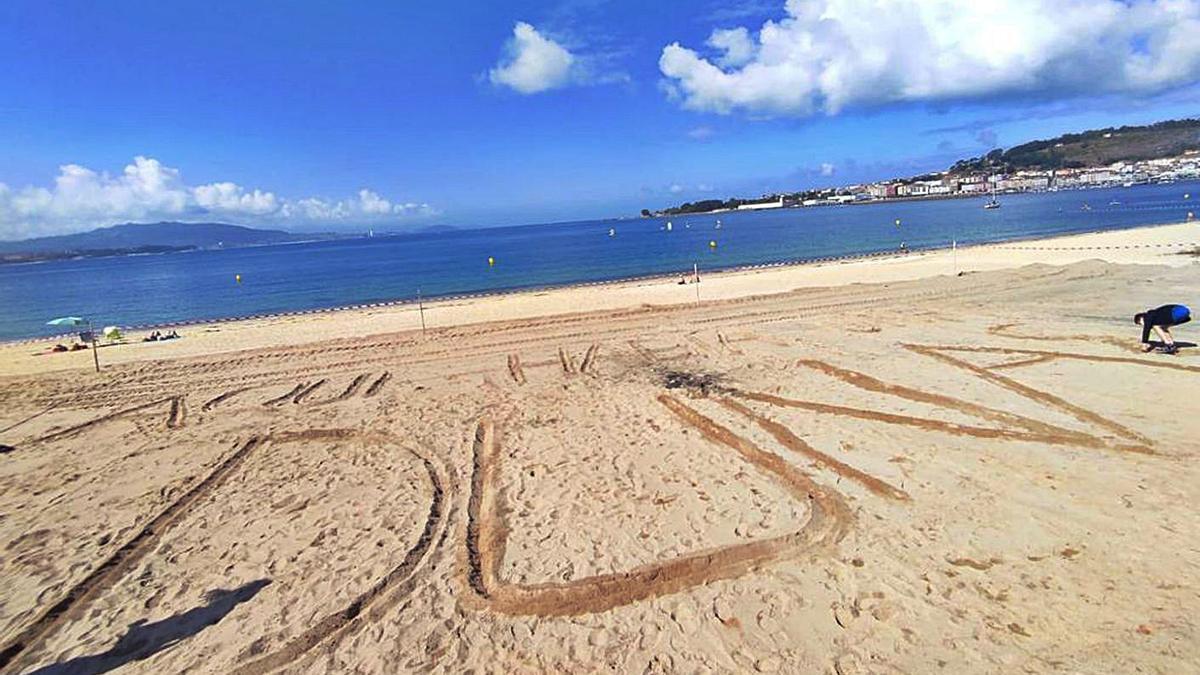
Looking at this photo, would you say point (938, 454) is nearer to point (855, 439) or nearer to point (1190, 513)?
point (855, 439)

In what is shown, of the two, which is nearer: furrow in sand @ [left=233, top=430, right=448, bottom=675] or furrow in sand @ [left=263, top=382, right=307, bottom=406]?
furrow in sand @ [left=233, top=430, right=448, bottom=675]

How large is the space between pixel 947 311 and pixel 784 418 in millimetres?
11527

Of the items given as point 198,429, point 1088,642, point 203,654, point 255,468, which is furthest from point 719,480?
point 198,429

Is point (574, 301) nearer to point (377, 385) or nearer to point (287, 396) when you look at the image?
point (377, 385)

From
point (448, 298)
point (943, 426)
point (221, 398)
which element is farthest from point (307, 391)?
point (448, 298)

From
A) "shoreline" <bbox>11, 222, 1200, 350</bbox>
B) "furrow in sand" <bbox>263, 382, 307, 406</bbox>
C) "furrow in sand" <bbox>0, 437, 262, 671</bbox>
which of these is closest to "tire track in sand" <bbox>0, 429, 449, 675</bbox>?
"furrow in sand" <bbox>0, 437, 262, 671</bbox>

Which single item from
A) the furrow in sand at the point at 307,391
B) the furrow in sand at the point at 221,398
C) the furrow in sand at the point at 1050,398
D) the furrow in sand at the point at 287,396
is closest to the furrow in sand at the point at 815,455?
the furrow in sand at the point at 1050,398

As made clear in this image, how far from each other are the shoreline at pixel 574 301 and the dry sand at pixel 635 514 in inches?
308

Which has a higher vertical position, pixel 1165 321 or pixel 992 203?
pixel 992 203

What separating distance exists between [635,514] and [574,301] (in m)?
22.1

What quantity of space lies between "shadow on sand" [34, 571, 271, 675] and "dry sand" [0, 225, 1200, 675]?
3cm

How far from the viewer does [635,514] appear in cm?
700

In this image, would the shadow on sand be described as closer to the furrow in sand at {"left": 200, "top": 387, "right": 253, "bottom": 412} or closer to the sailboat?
the furrow in sand at {"left": 200, "top": 387, "right": 253, "bottom": 412}

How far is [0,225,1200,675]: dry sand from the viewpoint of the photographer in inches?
195
